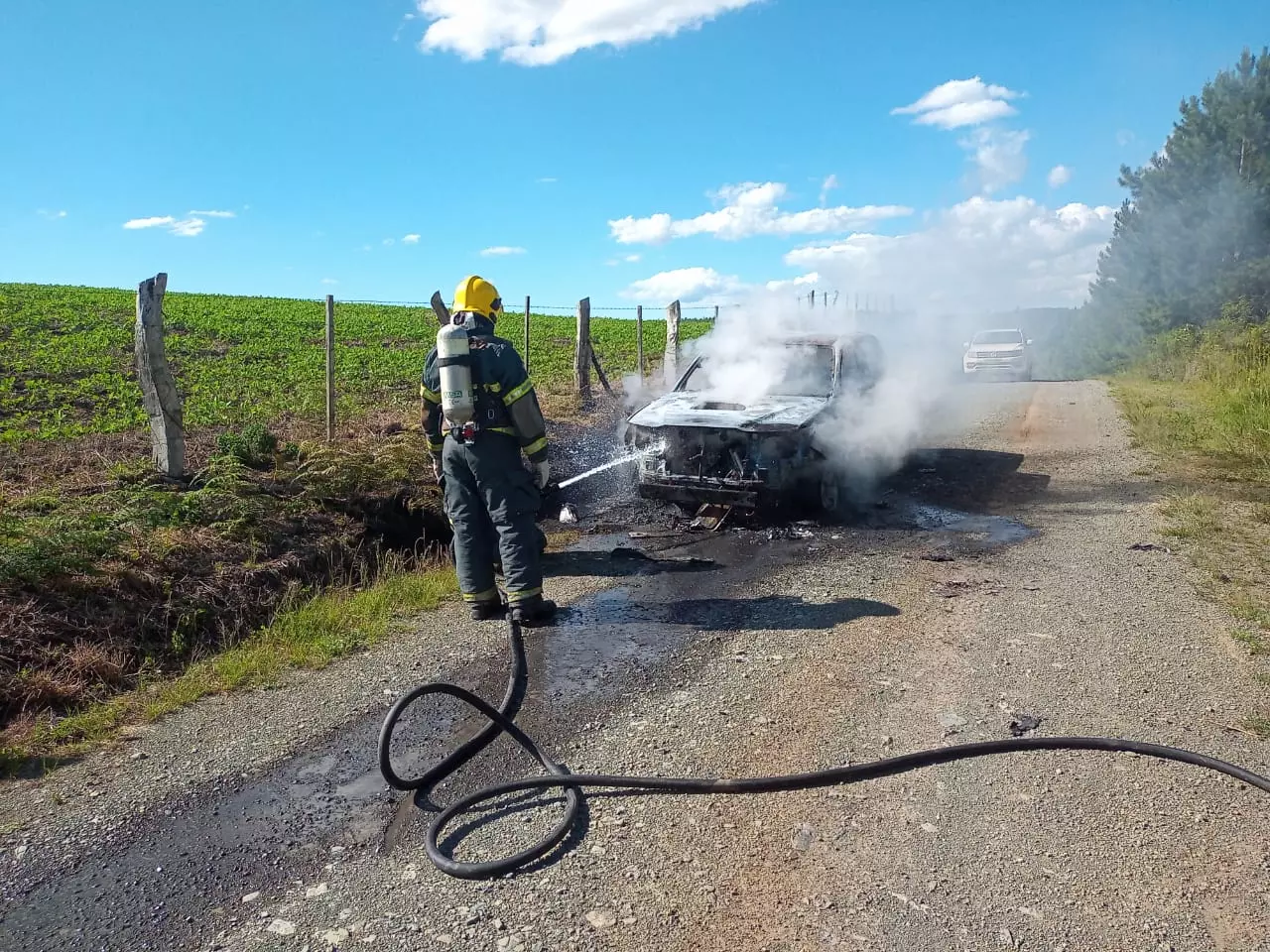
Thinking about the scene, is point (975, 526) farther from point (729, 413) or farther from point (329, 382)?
point (329, 382)

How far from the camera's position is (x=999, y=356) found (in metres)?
22.4

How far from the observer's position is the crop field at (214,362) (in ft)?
36.2

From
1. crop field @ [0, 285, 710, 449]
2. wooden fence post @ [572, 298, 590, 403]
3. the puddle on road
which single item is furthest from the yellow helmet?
wooden fence post @ [572, 298, 590, 403]

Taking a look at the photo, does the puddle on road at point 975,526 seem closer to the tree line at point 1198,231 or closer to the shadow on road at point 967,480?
the shadow on road at point 967,480

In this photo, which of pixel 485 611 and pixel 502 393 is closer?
pixel 502 393

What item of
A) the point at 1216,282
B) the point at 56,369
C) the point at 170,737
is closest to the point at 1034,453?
the point at 170,737

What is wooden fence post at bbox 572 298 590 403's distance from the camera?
14266mm

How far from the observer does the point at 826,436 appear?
8.12m

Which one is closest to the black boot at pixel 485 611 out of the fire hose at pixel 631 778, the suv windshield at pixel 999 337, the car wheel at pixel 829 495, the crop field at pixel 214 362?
the fire hose at pixel 631 778

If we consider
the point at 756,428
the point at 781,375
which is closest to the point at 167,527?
the point at 756,428

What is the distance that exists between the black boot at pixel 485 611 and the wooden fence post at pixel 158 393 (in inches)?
124

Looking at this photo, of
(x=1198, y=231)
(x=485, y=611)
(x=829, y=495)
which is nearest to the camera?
(x=485, y=611)

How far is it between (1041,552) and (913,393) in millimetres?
3806

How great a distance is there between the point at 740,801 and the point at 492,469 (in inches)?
112
